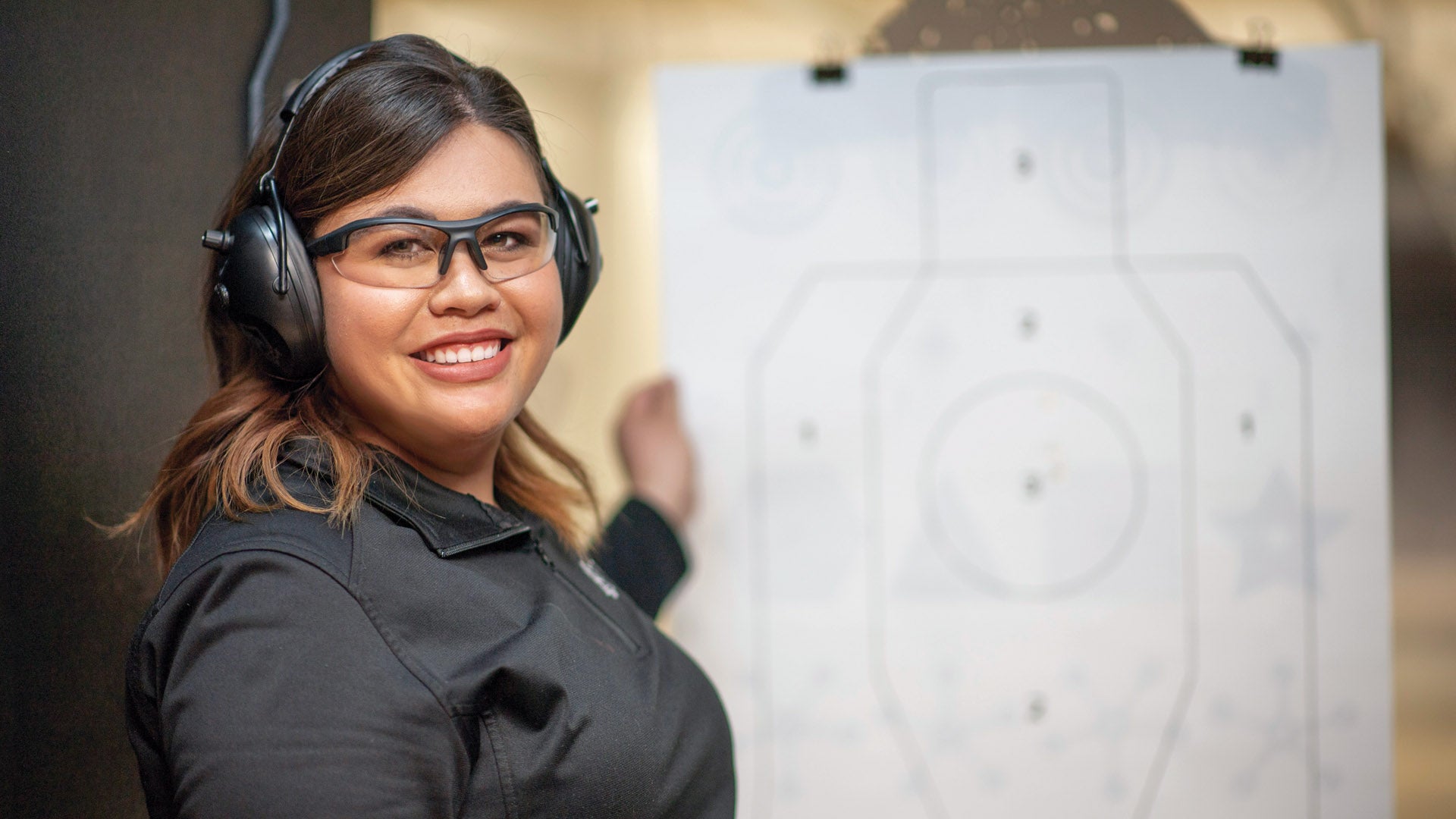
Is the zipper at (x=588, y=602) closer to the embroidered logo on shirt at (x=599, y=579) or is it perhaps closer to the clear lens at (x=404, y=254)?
the embroidered logo on shirt at (x=599, y=579)

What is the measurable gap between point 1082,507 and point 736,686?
523 mm

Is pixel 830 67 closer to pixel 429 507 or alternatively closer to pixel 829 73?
pixel 829 73

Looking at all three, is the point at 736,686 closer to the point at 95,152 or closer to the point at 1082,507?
the point at 1082,507

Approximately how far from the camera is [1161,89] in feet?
4.37

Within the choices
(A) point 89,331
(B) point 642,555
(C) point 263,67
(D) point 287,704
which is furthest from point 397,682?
(C) point 263,67

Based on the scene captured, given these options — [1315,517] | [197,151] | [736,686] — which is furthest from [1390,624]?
[197,151]

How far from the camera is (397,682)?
0.65 metres

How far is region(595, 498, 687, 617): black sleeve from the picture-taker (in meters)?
1.25

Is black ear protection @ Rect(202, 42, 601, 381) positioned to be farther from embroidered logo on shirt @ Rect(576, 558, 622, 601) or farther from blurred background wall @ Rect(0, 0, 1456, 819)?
embroidered logo on shirt @ Rect(576, 558, 622, 601)

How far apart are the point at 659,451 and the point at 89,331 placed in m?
0.66

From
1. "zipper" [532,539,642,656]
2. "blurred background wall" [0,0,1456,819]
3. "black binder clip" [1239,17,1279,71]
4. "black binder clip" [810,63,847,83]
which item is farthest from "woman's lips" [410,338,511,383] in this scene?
"black binder clip" [1239,17,1279,71]

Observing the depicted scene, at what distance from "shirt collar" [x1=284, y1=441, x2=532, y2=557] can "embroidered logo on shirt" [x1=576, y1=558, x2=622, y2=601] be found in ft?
0.44

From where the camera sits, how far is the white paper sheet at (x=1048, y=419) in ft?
4.36

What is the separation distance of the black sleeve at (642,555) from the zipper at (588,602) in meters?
0.35
